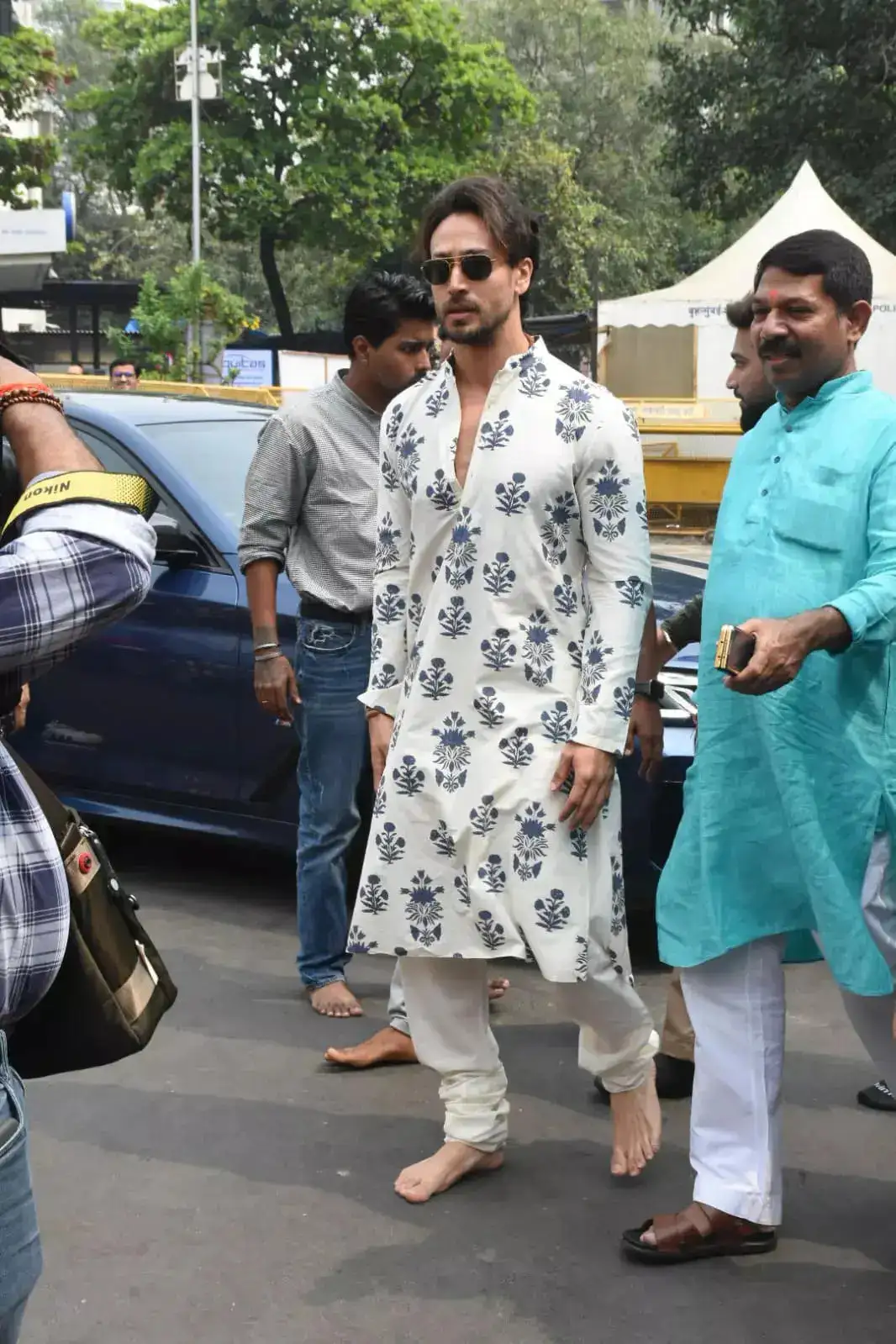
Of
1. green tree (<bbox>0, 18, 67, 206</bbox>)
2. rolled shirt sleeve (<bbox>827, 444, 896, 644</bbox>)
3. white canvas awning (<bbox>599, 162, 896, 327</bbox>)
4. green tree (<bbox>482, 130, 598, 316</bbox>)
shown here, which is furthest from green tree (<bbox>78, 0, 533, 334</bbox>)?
rolled shirt sleeve (<bbox>827, 444, 896, 644</bbox>)

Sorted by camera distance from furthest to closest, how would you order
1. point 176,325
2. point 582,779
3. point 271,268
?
1. point 271,268
2. point 176,325
3. point 582,779

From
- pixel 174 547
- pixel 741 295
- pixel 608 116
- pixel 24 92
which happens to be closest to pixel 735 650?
pixel 174 547

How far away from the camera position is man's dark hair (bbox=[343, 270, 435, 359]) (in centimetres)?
470

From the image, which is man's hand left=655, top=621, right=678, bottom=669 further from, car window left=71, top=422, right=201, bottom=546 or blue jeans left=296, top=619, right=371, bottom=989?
car window left=71, top=422, right=201, bottom=546

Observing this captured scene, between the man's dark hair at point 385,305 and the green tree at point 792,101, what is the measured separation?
2459 centimetres

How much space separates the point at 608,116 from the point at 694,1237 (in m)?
55.0

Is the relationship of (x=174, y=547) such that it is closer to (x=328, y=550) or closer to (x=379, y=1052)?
(x=328, y=550)

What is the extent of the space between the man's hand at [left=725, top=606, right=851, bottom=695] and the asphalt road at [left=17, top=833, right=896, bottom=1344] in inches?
45.1

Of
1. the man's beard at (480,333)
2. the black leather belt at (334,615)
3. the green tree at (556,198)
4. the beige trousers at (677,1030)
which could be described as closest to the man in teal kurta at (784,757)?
the man's beard at (480,333)

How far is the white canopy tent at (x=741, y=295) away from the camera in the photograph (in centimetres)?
2203

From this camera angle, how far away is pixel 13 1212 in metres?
1.83

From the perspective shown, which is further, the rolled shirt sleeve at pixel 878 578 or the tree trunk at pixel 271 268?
the tree trunk at pixel 271 268

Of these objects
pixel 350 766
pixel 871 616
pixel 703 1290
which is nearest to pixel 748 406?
pixel 871 616

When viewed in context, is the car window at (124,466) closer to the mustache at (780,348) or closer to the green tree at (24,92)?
the mustache at (780,348)
